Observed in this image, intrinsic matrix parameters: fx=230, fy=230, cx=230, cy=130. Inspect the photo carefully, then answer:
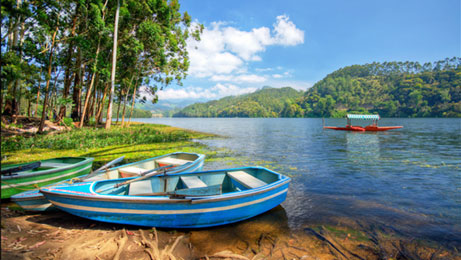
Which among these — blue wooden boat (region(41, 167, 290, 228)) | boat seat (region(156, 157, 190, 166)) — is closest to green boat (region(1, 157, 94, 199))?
blue wooden boat (region(41, 167, 290, 228))

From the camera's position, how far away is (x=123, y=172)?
9562 millimetres

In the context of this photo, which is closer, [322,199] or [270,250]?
[270,250]

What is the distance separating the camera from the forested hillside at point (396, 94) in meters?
121

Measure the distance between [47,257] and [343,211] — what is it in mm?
8911

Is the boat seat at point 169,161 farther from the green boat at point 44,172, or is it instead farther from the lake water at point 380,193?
the lake water at point 380,193

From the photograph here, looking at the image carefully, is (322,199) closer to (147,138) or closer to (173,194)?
(173,194)

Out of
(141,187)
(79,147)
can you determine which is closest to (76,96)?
(79,147)

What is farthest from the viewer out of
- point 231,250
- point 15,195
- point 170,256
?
point 15,195

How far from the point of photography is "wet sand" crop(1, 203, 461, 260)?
552cm

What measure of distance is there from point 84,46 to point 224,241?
22076 millimetres

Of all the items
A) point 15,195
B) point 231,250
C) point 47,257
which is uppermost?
point 15,195

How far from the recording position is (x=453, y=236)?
692 centimetres

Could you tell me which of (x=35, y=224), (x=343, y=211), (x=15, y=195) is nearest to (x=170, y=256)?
(x=35, y=224)

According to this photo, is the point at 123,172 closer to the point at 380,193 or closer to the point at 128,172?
the point at 128,172
